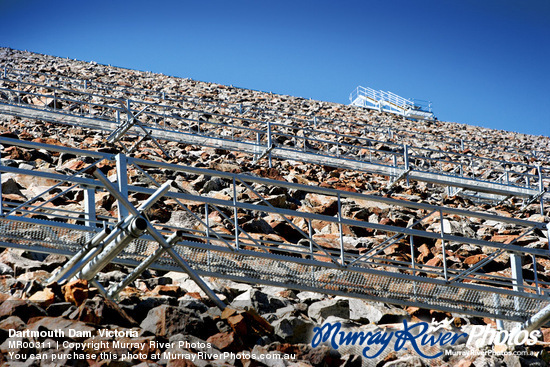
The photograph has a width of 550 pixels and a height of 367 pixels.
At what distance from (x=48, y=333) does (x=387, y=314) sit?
4594mm

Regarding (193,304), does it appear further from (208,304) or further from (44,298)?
(44,298)

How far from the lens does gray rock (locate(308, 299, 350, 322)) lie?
909 cm

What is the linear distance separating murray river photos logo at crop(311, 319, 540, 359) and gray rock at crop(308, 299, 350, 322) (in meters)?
0.51

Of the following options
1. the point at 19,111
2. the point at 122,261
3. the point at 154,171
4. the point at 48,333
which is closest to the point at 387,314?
the point at 122,261

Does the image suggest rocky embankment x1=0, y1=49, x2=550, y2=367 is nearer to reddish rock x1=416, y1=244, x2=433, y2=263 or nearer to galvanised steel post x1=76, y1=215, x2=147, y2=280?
reddish rock x1=416, y1=244, x2=433, y2=263

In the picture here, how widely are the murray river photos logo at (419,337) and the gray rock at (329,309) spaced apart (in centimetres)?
51

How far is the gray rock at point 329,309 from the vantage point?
909 centimetres

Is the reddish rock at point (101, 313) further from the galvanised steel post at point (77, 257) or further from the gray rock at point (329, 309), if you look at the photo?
the gray rock at point (329, 309)

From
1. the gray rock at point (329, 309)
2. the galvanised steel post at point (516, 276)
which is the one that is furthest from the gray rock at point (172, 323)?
the galvanised steel post at point (516, 276)

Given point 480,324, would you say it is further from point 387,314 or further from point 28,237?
point 28,237

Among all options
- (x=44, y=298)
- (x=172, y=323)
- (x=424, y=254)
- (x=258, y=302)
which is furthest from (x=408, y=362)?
(x=44, y=298)

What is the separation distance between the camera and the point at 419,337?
8.97 metres

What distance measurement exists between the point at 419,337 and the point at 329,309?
1.17 metres

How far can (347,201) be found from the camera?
14.7 meters
